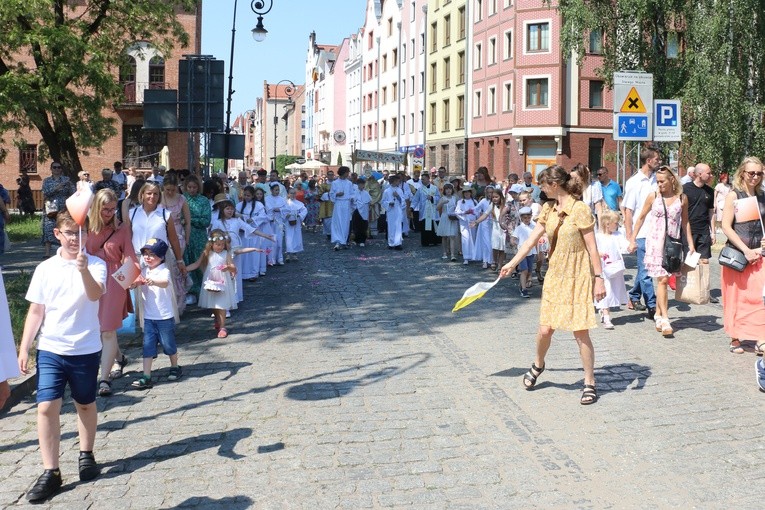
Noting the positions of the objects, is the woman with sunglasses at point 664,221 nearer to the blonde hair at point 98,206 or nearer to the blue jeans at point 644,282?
the blue jeans at point 644,282

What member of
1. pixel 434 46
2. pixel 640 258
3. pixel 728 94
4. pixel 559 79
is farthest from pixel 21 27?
pixel 434 46

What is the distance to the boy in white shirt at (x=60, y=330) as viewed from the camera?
5.22 metres

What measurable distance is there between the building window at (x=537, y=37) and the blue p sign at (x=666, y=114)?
33.5m

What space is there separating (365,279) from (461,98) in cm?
4443

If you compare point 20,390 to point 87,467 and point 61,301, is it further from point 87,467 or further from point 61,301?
point 61,301

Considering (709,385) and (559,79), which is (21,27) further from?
(559,79)

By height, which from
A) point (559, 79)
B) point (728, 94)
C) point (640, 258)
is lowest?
point (640, 258)

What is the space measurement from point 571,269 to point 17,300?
7.80 meters

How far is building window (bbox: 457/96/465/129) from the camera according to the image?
58.3 metres

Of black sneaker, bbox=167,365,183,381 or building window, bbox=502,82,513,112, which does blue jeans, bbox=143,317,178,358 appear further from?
building window, bbox=502,82,513,112

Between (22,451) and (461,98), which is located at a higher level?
(461,98)

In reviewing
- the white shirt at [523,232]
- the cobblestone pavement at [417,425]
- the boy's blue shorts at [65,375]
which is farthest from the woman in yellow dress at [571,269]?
the white shirt at [523,232]

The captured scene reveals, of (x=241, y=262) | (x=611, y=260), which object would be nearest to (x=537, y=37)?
(x=241, y=262)

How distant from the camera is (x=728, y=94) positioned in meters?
27.3
